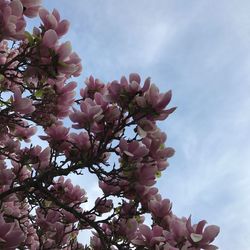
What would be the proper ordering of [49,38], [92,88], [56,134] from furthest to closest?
1. [92,88]
2. [56,134]
3. [49,38]

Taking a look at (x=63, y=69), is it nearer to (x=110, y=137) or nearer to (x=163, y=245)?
(x=110, y=137)

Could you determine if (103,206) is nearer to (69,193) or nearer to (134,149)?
(69,193)

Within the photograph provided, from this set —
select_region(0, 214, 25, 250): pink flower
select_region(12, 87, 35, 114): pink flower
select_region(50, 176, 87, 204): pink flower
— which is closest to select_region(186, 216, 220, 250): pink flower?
select_region(0, 214, 25, 250): pink flower

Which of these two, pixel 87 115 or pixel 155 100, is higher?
pixel 155 100

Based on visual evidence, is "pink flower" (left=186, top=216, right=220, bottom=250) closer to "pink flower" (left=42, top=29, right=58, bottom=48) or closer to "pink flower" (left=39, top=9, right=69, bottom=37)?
"pink flower" (left=42, top=29, right=58, bottom=48)

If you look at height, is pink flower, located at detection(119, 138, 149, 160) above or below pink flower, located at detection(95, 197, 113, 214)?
above

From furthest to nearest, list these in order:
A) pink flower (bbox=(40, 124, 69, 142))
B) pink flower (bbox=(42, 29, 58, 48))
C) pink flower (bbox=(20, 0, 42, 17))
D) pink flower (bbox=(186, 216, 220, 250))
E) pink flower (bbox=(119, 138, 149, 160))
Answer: pink flower (bbox=(40, 124, 69, 142))
pink flower (bbox=(20, 0, 42, 17))
pink flower (bbox=(119, 138, 149, 160))
pink flower (bbox=(42, 29, 58, 48))
pink flower (bbox=(186, 216, 220, 250))

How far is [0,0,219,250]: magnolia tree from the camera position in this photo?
448 cm

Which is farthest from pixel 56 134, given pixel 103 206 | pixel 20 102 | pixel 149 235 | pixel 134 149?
pixel 149 235

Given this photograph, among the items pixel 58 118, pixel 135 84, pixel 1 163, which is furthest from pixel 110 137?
pixel 1 163

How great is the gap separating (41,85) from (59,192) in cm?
152

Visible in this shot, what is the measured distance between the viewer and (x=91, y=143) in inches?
194

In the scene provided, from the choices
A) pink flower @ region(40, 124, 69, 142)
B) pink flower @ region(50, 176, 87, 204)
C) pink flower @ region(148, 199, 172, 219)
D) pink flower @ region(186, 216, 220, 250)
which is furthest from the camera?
pink flower @ region(50, 176, 87, 204)

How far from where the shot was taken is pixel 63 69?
15.4 ft
